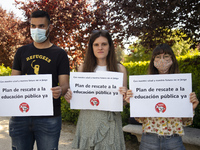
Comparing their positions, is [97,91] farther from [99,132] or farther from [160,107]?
[160,107]

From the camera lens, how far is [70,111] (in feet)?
19.3

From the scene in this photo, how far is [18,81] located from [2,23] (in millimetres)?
17884

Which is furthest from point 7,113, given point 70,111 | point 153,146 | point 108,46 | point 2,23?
point 2,23

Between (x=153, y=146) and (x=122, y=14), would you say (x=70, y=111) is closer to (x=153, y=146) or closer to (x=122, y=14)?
(x=122, y=14)

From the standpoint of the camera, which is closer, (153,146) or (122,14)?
(153,146)

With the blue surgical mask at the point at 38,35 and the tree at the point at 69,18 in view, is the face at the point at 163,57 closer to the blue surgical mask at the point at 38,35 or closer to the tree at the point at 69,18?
the blue surgical mask at the point at 38,35

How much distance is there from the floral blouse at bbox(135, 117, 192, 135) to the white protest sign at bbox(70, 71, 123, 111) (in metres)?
0.35

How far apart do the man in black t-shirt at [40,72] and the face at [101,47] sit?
1.20 feet

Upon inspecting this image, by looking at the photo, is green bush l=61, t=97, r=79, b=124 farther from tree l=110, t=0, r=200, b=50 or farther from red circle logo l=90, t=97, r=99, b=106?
red circle logo l=90, t=97, r=99, b=106

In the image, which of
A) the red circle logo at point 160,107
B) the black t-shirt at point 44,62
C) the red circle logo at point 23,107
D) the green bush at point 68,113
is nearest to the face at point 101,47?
the black t-shirt at point 44,62

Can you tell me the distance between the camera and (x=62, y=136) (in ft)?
17.2

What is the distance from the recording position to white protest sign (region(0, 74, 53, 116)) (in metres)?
2.30

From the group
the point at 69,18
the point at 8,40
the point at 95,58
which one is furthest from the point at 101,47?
the point at 8,40

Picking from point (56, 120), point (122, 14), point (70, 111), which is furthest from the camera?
point (70, 111)
